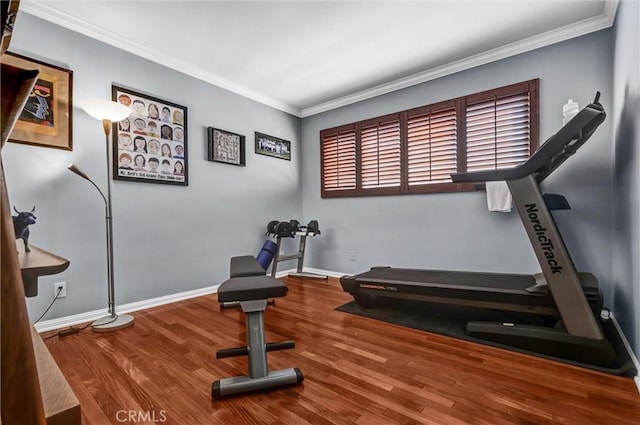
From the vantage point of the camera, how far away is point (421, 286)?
2.55 m

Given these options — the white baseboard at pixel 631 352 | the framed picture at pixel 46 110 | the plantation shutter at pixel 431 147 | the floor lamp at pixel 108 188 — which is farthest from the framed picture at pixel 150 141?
the white baseboard at pixel 631 352

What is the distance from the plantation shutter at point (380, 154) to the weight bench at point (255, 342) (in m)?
2.68

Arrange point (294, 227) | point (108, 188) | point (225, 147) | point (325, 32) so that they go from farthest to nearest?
point (294, 227)
point (225, 147)
point (325, 32)
point (108, 188)

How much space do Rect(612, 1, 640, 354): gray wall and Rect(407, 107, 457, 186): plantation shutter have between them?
1.33 m

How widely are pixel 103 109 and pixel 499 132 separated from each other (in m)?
3.65

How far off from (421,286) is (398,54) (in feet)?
7.84

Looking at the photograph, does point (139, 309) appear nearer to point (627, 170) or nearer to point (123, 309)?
point (123, 309)

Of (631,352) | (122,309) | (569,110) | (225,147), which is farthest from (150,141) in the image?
(631,352)

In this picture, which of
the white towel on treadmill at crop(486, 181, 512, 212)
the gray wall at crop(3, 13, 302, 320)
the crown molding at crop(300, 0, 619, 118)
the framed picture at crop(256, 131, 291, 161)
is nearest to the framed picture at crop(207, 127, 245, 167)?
the gray wall at crop(3, 13, 302, 320)

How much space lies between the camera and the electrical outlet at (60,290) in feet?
7.87

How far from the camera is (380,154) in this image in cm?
396

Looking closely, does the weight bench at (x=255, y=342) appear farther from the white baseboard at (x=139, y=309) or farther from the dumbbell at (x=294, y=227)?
the dumbbell at (x=294, y=227)

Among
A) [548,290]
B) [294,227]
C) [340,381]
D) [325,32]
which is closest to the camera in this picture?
[340,381]

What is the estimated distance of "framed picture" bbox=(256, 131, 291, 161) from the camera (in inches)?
162
